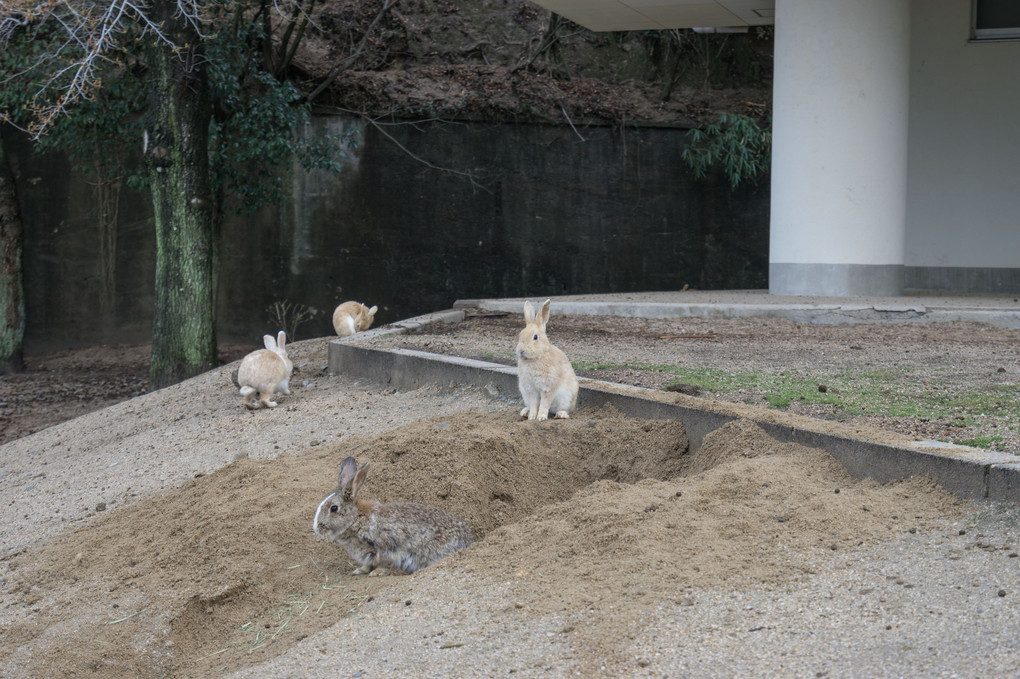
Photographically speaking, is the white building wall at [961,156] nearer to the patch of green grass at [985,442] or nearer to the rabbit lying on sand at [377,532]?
the patch of green grass at [985,442]

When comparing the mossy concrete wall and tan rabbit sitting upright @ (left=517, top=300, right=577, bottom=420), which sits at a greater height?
the mossy concrete wall

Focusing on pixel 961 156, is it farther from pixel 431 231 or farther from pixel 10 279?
pixel 10 279

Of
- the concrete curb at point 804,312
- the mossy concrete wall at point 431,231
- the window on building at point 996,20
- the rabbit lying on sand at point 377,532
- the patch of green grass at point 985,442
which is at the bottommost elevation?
the rabbit lying on sand at point 377,532

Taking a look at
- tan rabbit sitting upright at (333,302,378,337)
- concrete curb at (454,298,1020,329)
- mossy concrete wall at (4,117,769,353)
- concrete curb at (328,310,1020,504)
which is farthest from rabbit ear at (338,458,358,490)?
mossy concrete wall at (4,117,769,353)

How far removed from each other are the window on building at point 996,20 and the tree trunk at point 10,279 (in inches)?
532

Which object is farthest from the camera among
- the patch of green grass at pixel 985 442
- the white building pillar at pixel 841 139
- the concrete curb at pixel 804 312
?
the white building pillar at pixel 841 139

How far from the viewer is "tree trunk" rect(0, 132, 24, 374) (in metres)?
13.6

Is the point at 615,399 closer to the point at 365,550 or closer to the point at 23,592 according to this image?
the point at 365,550

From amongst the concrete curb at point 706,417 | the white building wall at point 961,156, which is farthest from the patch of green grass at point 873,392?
the white building wall at point 961,156

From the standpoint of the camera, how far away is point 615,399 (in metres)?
5.76

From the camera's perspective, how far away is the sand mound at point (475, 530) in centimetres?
359

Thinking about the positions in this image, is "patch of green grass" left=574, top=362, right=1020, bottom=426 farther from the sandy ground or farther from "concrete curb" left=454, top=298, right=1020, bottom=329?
"concrete curb" left=454, top=298, right=1020, bottom=329

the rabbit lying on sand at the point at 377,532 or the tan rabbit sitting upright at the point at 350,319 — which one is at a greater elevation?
the tan rabbit sitting upright at the point at 350,319

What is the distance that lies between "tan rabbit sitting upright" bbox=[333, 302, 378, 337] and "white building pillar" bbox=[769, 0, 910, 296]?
5039mm
